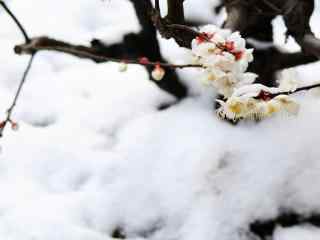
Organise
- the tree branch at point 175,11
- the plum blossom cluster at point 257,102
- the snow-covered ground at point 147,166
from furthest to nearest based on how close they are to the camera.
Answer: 1. the snow-covered ground at point 147,166
2. the tree branch at point 175,11
3. the plum blossom cluster at point 257,102

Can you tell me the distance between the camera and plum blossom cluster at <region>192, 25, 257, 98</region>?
3.85 feet

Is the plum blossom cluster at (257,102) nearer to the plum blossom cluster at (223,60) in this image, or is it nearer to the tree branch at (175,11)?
the plum blossom cluster at (223,60)

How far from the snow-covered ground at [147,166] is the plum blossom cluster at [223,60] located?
2.44 ft

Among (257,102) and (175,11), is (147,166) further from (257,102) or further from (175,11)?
(257,102)

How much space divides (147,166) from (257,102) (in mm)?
967

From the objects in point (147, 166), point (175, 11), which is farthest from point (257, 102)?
point (147, 166)

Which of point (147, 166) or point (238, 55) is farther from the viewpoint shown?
point (147, 166)

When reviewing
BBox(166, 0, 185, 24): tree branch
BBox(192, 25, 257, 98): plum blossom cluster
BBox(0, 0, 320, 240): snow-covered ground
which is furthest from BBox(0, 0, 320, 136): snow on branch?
BBox(0, 0, 320, 240): snow-covered ground

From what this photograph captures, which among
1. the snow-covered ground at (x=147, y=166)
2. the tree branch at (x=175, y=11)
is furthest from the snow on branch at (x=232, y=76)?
the snow-covered ground at (x=147, y=166)

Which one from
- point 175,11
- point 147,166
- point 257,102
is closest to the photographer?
point 257,102

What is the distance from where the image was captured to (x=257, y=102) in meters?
1.12

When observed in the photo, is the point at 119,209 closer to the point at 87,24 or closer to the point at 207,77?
the point at 207,77

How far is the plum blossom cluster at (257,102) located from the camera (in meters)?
1.10

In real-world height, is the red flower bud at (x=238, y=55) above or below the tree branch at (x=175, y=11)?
above
